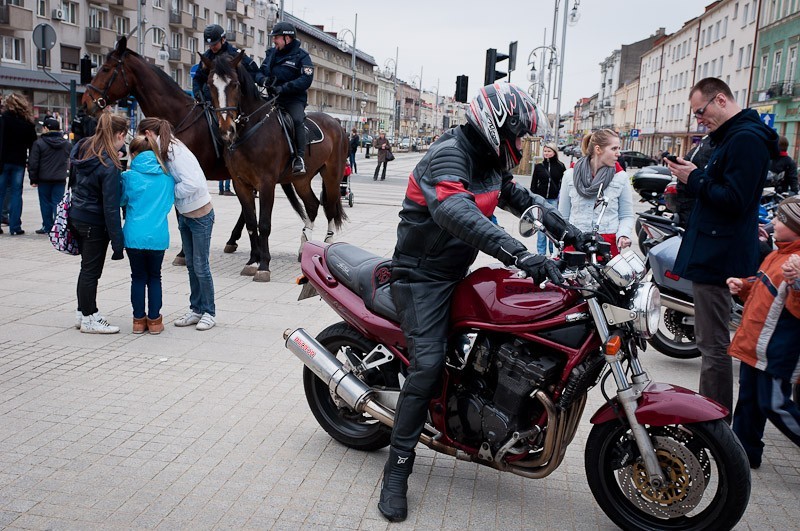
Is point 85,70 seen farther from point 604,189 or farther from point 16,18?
point 16,18

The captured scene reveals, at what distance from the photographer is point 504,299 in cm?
363

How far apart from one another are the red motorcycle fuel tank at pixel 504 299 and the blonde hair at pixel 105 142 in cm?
408

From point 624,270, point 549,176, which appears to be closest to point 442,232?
point 624,270

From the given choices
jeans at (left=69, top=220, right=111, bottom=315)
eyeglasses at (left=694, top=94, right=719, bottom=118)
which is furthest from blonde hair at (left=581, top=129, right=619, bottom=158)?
jeans at (left=69, top=220, right=111, bottom=315)

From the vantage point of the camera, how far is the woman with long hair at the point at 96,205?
655 cm

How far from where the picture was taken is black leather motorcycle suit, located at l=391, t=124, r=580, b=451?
3.64 m

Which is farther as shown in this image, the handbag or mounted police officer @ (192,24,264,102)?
mounted police officer @ (192,24,264,102)

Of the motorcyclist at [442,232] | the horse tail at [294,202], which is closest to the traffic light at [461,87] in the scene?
the horse tail at [294,202]

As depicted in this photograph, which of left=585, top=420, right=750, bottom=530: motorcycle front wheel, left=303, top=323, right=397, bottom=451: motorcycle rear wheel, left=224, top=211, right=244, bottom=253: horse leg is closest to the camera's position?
left=585, top=420, right=750, bottom=530: motorcycle front wheel

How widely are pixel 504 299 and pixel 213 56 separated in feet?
24.7

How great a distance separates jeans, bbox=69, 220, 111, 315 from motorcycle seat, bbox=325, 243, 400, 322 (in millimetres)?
3115

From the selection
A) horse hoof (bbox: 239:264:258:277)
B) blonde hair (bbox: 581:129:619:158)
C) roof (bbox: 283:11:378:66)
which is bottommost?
horse hoof (bbox: 239:264:258:277)

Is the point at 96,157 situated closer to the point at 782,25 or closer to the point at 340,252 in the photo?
the point at 340,252

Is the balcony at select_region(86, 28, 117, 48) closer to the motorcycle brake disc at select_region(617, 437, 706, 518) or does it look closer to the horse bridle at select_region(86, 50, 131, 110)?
the horse bridle at select_region(86, 50, 131, 110)
